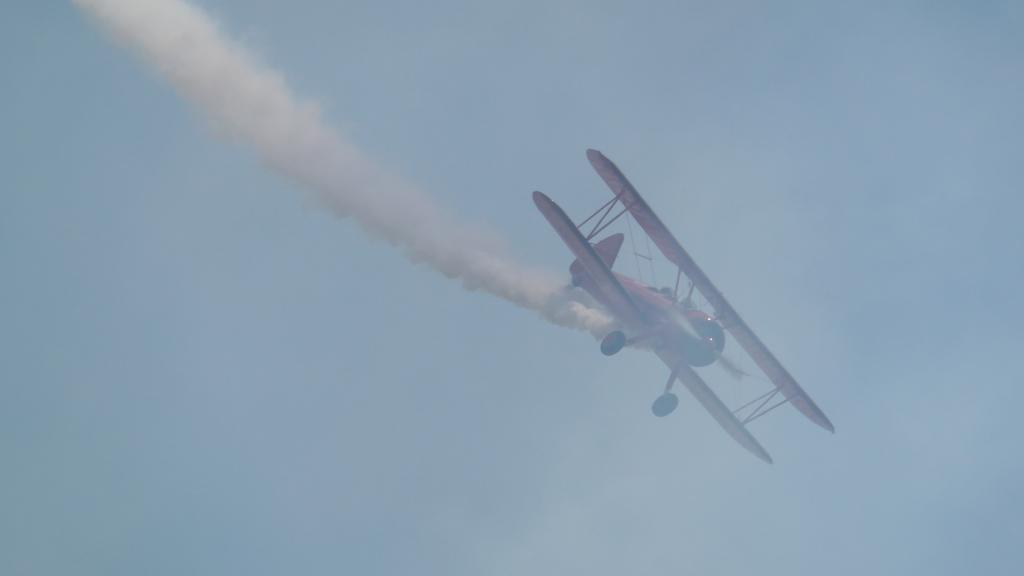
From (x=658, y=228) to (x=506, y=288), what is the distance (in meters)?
6.17

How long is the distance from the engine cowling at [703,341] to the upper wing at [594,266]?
1.83m

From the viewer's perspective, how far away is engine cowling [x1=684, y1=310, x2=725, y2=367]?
3500cm

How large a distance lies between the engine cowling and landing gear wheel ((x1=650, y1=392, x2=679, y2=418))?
183cm

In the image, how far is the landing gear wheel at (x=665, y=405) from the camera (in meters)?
36.3

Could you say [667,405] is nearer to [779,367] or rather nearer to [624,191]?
[779,367]

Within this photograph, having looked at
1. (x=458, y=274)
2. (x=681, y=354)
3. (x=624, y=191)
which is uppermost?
(x=624, y=191)

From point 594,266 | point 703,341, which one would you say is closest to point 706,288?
point 703,341

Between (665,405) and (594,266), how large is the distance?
646cm

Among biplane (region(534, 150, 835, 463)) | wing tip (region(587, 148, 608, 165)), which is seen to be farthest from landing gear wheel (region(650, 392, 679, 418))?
wing tip (region(587, 148, 608, 165))

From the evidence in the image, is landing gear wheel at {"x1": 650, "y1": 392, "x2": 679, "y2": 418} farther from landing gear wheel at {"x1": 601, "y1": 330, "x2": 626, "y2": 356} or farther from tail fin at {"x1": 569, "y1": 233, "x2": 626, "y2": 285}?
tail fin at {"x1": 569, "y1": 233, "x2": 626, "y2": 285}

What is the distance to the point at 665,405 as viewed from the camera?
3634 centimetres

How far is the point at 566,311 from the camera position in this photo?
36531 millimetres

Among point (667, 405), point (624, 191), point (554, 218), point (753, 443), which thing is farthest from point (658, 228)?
point (753, 443)

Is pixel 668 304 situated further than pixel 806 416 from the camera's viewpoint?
No
